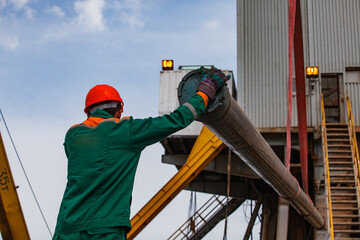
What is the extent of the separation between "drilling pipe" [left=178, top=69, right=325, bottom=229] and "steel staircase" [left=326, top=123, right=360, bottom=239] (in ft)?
29.3

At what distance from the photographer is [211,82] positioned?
3789mm

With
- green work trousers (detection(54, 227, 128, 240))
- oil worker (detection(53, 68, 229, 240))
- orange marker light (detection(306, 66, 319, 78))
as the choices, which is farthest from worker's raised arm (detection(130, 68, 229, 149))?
orange marker light (detection(306, 66, 319, 78))

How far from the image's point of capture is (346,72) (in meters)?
18.7

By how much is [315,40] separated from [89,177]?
55.2 ft

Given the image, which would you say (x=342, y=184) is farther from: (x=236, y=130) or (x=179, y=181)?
(x=236, y=130)

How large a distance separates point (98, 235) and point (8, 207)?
6742 millimetres

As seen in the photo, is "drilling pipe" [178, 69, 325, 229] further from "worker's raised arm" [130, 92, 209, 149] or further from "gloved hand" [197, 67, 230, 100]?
"worker's raised arm" [130, 92, 209, 149]

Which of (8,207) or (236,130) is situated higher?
(236,130)

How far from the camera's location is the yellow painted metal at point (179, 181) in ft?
51.4

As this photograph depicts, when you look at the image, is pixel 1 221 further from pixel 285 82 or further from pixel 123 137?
pixel 285 82

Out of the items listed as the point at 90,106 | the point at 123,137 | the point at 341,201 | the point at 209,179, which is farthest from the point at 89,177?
the point at 209,179

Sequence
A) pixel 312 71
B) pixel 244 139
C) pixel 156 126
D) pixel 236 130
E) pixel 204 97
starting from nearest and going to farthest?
1. pixel 156 126
2. pixel 204 97
3. pixel 236 130
4. pixel 244 139
5. pixel 312 71

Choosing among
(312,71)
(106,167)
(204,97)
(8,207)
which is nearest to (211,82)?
(204,97)

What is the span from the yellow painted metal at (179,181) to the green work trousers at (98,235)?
12.5 metres
